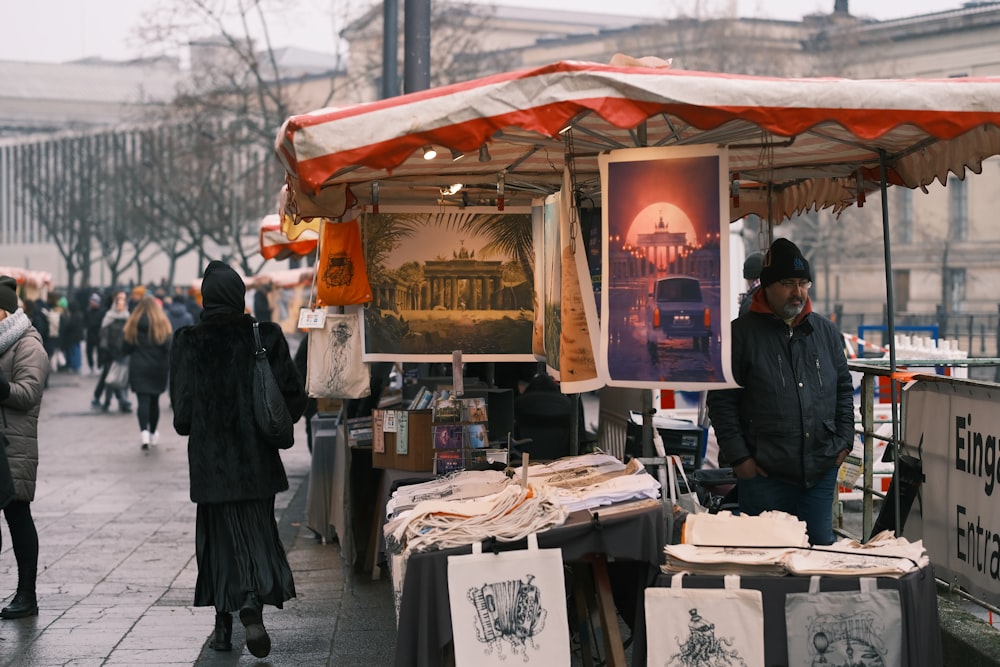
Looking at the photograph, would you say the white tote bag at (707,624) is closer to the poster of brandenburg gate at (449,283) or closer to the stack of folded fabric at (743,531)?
the stack of folded fabric at (743,531)

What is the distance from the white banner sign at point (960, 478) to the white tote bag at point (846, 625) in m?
1.36

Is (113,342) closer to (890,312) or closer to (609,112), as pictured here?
(890,312)

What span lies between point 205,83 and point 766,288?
33.4 meters

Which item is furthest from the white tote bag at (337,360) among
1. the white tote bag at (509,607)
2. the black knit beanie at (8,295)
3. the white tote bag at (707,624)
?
the white tote bag at (707,624)

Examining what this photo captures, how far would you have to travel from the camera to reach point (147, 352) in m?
17.5

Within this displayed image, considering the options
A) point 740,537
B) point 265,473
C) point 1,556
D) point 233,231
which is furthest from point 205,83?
point 740,537

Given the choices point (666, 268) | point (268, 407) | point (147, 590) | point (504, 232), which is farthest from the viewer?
point (147, 590)

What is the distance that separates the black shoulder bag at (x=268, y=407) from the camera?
6949mm

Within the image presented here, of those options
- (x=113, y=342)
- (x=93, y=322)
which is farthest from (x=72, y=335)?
(x=113, y=342)

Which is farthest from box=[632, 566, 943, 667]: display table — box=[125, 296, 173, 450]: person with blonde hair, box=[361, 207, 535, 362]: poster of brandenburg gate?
box=[125, 296, 173, 450]: person with blonde hair

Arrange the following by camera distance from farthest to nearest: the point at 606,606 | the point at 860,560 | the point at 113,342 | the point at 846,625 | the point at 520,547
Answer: the point at 113,342, the point at 606,606, the point at 520,547, the point at 860,560, the point at 846,625

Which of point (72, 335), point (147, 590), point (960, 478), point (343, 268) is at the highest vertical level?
point (343, 268)

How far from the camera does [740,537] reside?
525cm

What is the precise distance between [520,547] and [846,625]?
1.24m
